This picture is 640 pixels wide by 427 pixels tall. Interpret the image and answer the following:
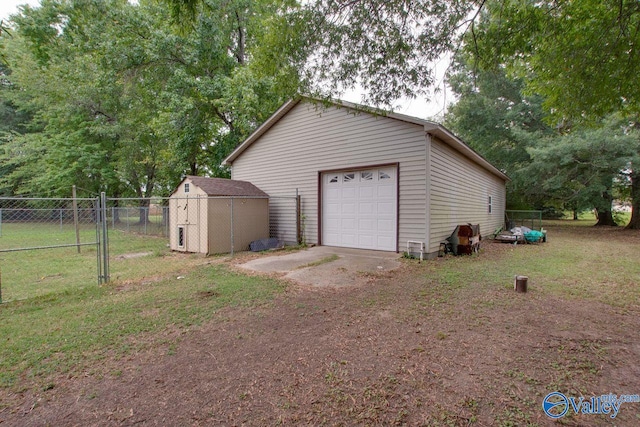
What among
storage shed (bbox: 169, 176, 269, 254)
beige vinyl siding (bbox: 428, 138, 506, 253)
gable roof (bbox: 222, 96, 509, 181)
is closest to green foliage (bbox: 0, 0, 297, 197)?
gable roof (bbox: 222, 96, 509, 181)

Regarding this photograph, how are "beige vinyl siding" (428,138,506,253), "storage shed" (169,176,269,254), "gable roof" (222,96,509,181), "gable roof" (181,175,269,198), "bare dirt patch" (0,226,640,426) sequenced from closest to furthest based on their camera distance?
"bare dirt patch" (0,226,640,426), "gable roof" (222,96,509,181), "beige vinyl siding" (428,138,506,253), "storage shed" (169,176,269,254), "gable roof" (181,175,269,198)

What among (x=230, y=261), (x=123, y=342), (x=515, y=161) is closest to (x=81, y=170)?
(x=230, y=261)

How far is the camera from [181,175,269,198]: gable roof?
880cm

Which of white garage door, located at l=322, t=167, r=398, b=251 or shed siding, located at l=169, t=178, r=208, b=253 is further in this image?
shed siding, located at l=169, t=178, r=208, b=253

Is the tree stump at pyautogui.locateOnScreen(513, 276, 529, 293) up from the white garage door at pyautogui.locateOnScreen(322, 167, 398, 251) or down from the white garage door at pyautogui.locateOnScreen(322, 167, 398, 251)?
down

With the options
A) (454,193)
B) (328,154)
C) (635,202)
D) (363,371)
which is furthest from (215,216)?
(635,202)

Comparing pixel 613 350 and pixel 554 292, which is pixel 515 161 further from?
pixel 613 350

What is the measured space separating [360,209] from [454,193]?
3064 mm

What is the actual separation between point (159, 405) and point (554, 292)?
5.71 meters

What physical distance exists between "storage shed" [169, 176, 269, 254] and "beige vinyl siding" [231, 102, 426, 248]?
1.31 meters

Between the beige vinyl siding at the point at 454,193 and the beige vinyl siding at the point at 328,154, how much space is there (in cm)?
51

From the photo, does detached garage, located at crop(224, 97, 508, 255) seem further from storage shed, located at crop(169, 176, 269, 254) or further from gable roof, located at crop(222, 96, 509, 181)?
storage shed, located at crop(169, 176, 269, 254)

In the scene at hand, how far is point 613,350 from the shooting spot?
2.97 m

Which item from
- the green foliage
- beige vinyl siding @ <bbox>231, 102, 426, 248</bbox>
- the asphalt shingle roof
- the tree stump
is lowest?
the tree stump
